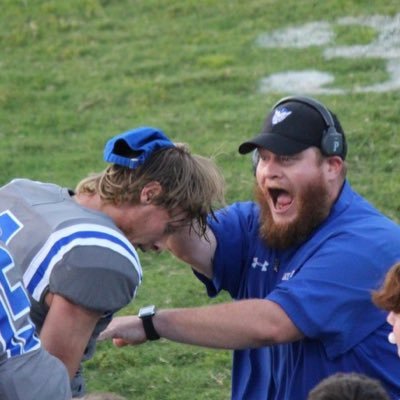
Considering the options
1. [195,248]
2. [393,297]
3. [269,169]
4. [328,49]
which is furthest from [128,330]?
[328,49]

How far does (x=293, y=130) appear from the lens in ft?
15.8

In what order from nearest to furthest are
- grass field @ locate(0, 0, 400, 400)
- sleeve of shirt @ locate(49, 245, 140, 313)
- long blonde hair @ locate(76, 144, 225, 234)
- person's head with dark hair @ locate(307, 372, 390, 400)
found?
1. person's head with dark hair @ locate(307, 372, 390, 400)
2. sleeve of shirt @ locate(49, 245, 140, 313)
3. long blonde hair @ locate(76, 144, 225, 234)
4. grass field @ locate(0, 0, 400, 400)

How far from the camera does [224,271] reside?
511 cm

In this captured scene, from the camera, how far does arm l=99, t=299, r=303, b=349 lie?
4.53 meters

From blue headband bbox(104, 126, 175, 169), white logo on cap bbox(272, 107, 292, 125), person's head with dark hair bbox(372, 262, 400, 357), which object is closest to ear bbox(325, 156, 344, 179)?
white logo on cap bbox(272, 107, 292, 125)

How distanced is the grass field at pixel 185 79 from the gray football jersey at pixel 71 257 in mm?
3253

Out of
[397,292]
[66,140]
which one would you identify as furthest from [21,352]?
[66,140]

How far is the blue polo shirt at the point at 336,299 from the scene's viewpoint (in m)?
4.53

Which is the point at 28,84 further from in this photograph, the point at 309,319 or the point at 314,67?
the point at 309,319

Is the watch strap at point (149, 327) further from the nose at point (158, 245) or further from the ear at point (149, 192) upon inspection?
the ear at point (149, 192)

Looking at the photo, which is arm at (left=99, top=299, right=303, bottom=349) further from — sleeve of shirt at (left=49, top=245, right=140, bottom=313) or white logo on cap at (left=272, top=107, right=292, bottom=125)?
white logo on cap at (left=272, top=107, right=292, bottom=125)

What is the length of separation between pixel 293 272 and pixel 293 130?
1.75ft

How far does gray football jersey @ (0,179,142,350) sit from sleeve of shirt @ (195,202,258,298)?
0.96m

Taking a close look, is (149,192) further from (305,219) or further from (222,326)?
(305,219)
